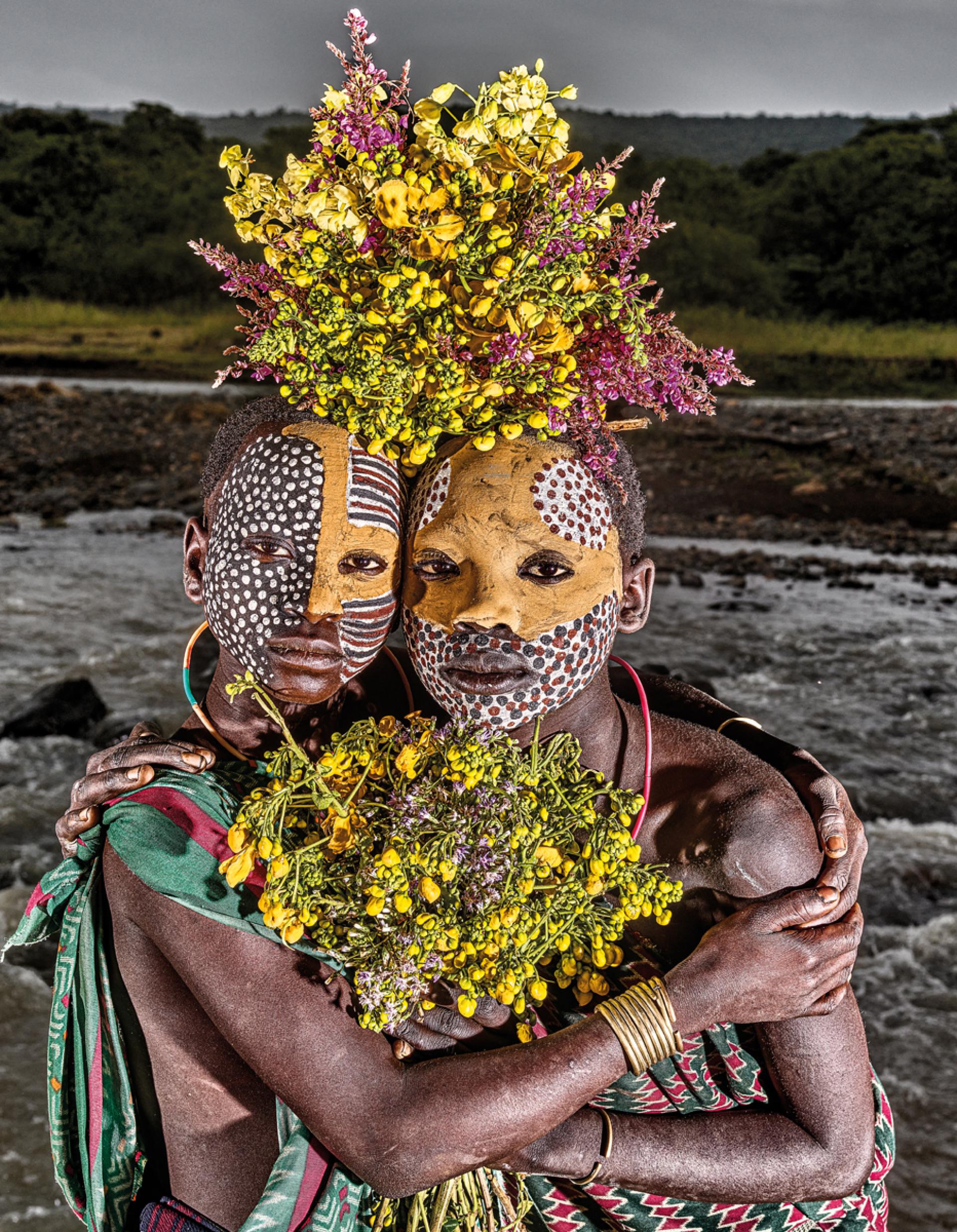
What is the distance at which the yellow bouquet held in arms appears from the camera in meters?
2.25

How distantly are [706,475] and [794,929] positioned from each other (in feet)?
60.5

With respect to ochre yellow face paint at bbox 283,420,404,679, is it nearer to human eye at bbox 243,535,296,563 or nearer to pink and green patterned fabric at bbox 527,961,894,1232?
human eye at bbox 243,535,296,563

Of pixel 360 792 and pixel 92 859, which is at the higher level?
pixel 360 792

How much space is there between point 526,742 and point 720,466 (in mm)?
18877

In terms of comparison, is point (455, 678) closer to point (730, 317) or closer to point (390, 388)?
point (390, 388)

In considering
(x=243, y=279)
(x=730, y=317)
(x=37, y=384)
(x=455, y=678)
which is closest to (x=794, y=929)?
(x=455, y=678)

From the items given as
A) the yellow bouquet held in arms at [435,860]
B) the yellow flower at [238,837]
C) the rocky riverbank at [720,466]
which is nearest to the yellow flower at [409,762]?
the yellow bouquet held in arms at [435,860]


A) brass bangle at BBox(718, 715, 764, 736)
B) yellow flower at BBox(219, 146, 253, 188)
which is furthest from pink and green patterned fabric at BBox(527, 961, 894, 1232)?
yellow flower at BBox(219, 146, 253, 188)

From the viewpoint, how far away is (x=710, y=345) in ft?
98.4

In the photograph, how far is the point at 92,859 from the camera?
268cm

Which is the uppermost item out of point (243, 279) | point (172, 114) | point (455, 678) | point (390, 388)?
point (172, 114)

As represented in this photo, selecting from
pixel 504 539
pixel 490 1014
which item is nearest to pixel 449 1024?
pixel 490 1014

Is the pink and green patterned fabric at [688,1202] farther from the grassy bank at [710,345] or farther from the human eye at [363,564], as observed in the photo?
the grassy bank at [710,345]

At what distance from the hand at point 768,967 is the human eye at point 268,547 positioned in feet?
4.07
